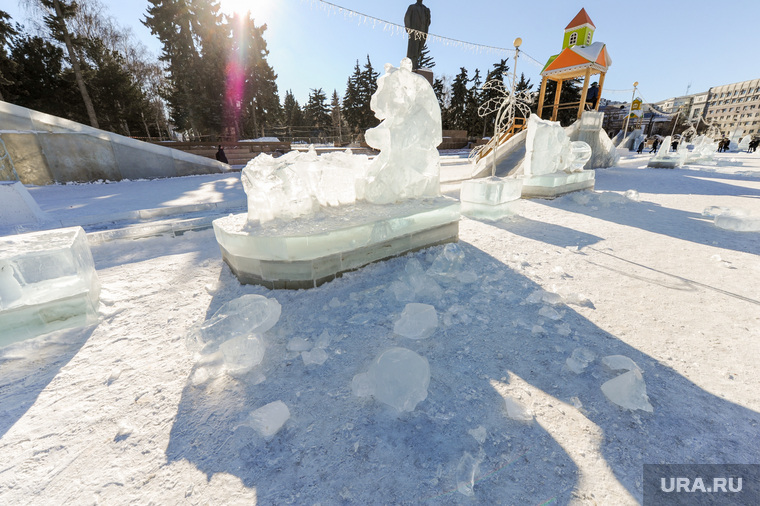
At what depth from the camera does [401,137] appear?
328 cm

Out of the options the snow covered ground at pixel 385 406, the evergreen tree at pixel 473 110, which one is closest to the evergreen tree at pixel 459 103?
the evergreen tree at pixel 473 110

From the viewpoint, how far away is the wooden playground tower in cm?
1018

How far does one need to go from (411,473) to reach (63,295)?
255 cm

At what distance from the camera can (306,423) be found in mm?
1382

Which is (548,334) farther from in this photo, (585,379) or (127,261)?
(127,261)

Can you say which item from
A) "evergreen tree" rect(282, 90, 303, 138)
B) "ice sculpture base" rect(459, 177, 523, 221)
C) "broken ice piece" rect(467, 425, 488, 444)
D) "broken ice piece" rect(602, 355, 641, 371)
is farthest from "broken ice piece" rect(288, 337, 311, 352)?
"evergreen tree" rect(282, 90, 303, 138)

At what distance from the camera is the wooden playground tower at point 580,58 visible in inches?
401

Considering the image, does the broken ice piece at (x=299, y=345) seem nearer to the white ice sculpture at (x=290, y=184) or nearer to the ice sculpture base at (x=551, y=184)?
the white ice sculpture at (x=290, y=184)

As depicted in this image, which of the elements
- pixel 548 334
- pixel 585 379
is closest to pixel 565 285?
pixel 548 334

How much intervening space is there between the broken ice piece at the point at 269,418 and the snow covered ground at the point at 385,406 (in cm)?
4

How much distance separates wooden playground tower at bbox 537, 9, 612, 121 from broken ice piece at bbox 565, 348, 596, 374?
11.8 metres

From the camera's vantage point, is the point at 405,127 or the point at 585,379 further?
the point at 405,127

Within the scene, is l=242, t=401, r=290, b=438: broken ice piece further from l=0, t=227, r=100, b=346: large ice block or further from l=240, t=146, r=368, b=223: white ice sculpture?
l=240, t=146, r=368, b=223: white ice sculpture

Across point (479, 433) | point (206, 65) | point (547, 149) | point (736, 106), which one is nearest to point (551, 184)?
point (547, 149)
